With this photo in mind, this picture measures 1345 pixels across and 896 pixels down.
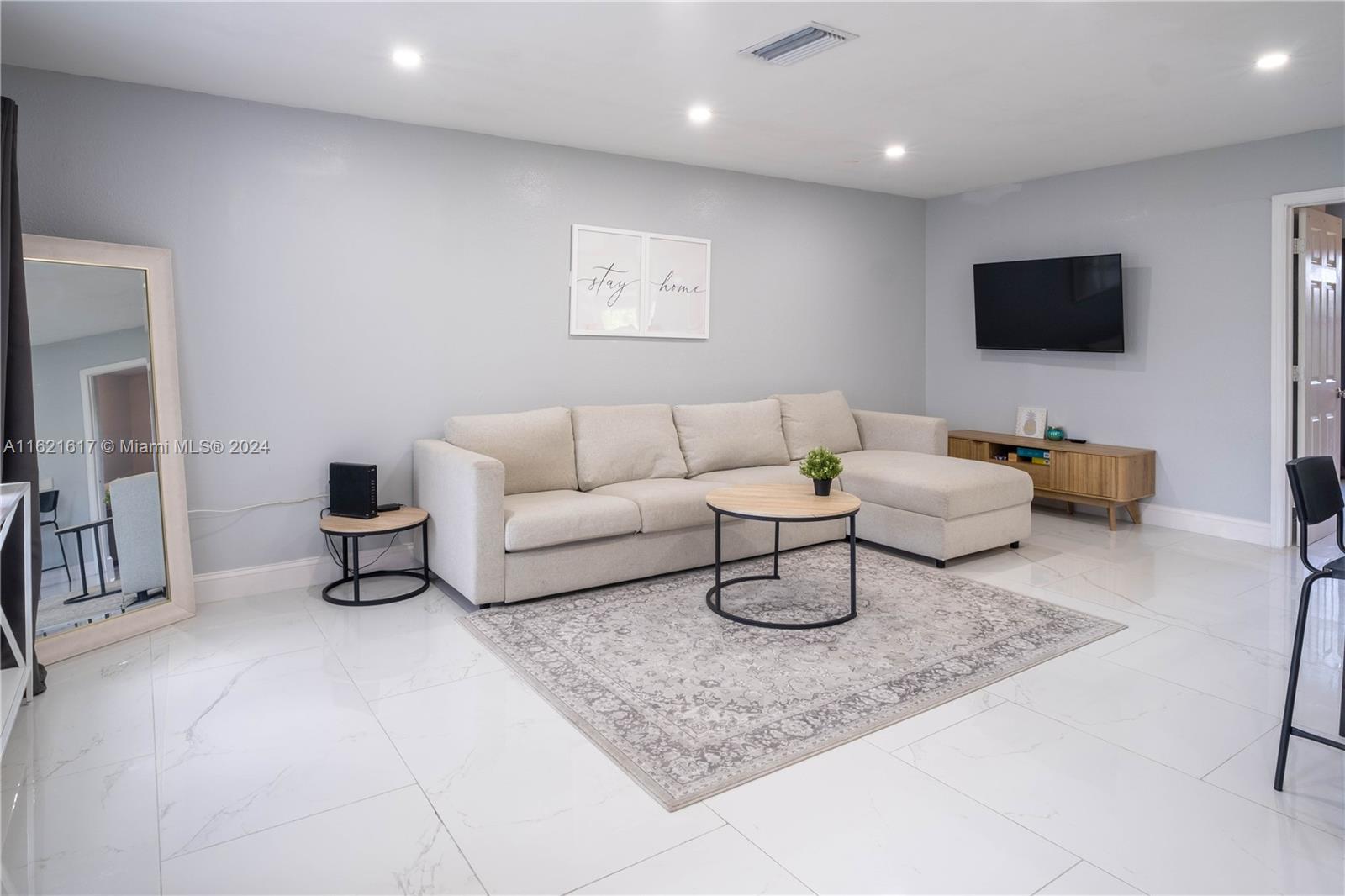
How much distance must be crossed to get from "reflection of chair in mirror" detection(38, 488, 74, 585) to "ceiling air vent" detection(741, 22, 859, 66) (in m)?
3.34

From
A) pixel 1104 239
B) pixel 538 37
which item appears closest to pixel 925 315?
pixel 1104 239

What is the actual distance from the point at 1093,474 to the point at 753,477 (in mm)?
2348

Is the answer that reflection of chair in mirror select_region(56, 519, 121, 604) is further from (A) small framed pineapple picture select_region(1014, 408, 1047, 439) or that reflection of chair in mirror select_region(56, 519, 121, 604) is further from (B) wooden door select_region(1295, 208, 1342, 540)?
(B) wooden door select_region(1295, 208, 1342, 540)

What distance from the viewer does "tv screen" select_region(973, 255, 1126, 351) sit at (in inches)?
216

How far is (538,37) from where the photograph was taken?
319 centimetres

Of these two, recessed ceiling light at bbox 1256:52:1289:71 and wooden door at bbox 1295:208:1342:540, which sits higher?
recessed ceiling light at bbox 1256:52:1289:71

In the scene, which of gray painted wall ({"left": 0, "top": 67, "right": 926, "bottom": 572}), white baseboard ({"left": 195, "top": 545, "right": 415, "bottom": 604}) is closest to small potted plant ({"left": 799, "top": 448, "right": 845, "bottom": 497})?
gray painted wall ({"left": 0, "top": 67, "right": 926, "bottom": 572})

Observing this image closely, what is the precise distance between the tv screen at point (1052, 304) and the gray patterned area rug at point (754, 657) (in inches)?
93.2

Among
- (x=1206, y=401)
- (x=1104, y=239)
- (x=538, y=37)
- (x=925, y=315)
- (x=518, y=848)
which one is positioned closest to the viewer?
(x=518, y=848)

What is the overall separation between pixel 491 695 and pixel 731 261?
3646 millimetres

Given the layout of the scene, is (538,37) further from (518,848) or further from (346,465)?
(518,848)

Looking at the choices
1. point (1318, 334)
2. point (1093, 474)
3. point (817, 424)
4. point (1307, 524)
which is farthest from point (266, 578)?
point (1318, 334)

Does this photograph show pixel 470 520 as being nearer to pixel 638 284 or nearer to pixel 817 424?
pixel 638 284

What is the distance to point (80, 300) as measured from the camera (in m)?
3.39
